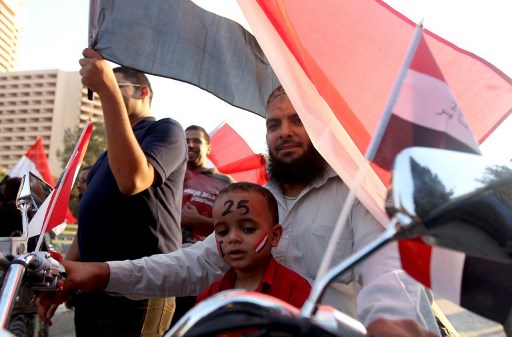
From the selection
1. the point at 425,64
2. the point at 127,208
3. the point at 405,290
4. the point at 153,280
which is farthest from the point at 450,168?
the point at 127,208

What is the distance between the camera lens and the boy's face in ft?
6.77

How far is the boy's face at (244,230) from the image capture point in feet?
6.77

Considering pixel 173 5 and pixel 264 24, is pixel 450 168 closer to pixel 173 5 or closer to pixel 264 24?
pixel 264 24

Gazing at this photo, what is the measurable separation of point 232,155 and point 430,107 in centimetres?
578

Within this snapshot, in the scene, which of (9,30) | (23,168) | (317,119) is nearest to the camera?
(317,119)

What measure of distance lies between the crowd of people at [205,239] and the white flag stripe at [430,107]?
1.43 feet

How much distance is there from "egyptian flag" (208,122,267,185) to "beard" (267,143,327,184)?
13.4 feet

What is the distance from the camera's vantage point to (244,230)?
2.13 meters

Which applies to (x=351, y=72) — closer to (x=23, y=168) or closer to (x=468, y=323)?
(x=468, y=323)

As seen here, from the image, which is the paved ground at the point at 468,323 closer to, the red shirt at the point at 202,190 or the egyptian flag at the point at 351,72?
the egyptian flag at the point at 351,72

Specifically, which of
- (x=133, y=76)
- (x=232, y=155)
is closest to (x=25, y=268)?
(x=133, y=76)

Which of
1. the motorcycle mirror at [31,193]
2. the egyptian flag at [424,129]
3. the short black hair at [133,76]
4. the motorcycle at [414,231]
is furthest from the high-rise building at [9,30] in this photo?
the motorcycle at [414,231]

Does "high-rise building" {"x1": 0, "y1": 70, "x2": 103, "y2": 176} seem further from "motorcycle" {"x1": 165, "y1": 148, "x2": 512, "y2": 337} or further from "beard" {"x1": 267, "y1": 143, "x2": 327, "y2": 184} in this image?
"motorcycle" {"x1": 165, "y1": 148, "x2": 512, "y2": 337}

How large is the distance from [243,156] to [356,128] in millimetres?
4635
